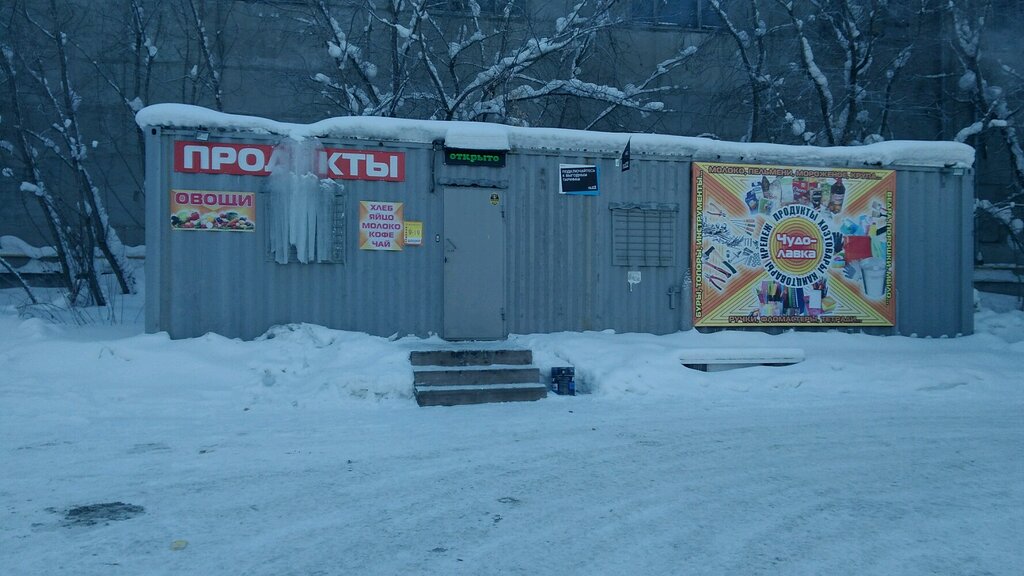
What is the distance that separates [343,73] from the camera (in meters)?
15.7

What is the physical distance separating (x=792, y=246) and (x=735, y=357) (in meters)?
2.60

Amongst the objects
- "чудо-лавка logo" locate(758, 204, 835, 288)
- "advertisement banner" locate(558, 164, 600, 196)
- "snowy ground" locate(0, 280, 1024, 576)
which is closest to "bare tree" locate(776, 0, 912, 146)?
"чудо-лавка logo" locate(758, 204, 835, 288)

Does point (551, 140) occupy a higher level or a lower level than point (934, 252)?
higher

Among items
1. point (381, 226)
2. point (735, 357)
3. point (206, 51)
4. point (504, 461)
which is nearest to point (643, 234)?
point (735, 357)

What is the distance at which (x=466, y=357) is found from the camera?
31.7ft

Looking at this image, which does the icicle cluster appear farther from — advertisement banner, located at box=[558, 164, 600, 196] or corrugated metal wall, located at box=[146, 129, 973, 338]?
advertisement banner, located at box=[558, 164, 600, 196]

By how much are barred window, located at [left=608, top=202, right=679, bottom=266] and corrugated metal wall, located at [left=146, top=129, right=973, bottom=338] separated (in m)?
0.11

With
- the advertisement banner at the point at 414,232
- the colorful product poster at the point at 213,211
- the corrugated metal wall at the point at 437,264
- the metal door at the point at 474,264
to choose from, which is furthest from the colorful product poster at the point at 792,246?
the colorful product poster at the point at 213,211

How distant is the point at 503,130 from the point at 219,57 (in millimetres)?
10435

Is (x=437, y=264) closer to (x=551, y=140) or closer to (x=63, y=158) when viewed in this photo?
(x=551, y=140)

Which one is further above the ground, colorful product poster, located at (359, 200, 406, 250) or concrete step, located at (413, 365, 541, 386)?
colorful product poster, located at (359, 200, 406, 250)

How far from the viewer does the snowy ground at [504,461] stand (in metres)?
4.39

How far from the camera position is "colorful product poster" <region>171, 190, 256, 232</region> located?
10141mm

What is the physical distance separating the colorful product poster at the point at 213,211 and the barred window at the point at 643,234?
5081 mm
